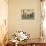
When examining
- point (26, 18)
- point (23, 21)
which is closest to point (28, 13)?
point (26, 18)

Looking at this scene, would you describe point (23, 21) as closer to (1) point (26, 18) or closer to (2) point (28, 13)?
(1) point (26, 18)

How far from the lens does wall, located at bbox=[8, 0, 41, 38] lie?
15.1ft

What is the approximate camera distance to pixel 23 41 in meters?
3.43

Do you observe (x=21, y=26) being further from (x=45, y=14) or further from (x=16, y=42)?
(x=16, y=42)

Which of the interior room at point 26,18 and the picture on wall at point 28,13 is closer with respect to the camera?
the interior room at point 26,18

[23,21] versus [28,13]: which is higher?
[28,13]

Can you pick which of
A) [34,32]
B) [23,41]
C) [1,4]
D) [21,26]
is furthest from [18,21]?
[23,41]

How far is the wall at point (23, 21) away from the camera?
4605 mm

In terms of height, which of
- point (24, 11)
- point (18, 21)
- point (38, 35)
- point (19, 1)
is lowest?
point (38, 35)

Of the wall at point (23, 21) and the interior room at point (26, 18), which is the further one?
the wall at point (23, 21)

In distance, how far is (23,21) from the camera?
4660 millimetres

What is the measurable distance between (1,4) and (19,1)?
93 centimetres

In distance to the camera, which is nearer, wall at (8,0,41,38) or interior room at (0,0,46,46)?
interior room at (0,0,46,46)

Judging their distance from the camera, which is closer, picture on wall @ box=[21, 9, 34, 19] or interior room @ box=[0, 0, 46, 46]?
interior room @ box=[0, 0, 46, 46]
